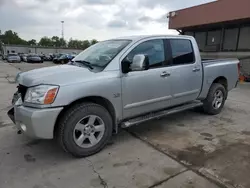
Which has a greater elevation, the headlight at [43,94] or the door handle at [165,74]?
the door handle at [165,74]

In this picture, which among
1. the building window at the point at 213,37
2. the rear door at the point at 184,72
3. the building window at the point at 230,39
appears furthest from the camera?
the building window at the point at 213,37

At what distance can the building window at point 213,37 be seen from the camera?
1539cm

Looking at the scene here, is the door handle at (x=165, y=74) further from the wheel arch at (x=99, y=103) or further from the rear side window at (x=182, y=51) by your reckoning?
the wheel arch at (x=99, y=103)

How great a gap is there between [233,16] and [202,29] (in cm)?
400

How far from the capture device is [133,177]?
286 centimetres

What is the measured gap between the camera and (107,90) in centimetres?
343

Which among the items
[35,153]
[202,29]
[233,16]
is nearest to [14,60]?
[202,29]

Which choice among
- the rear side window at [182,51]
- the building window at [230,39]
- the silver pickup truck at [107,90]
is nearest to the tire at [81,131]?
the silver pickup truck at [107,90]

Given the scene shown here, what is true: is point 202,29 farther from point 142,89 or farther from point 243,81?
point 142,89

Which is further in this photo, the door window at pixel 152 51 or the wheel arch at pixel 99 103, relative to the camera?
the door window at pixel 152 51

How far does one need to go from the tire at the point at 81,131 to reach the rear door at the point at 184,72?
156 cm

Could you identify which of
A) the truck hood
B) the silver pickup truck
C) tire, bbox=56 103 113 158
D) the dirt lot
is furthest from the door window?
the dirt lot

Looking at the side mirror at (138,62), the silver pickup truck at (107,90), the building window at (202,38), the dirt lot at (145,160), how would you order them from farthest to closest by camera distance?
the building window at (202,38) → the side mirror at (138,62) → the silver pickup truck at (107,90) → the dirt lot at (145,160)

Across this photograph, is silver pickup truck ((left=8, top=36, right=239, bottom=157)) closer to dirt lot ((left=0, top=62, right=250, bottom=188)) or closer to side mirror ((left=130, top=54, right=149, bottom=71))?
side mirror ((left=130, top=54, right=149, bottom=71))
